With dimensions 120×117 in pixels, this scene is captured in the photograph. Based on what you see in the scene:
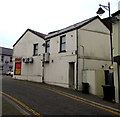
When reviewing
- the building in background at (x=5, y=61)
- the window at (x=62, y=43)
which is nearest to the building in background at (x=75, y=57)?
the window at (x=62, y=43)

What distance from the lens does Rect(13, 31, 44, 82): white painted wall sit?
19.6 metres

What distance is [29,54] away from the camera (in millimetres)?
21703

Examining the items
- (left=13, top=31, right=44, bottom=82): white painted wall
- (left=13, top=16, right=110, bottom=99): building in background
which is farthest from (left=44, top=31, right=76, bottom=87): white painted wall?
(left=13, top=31, right=44, bottom=82): white painted wall

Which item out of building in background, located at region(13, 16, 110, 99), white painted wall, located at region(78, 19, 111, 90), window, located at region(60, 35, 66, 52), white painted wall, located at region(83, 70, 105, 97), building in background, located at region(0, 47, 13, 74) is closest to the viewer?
white painted wall, located at region(83, 70, 105, 97)

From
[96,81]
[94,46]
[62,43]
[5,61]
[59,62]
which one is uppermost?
[62,43]

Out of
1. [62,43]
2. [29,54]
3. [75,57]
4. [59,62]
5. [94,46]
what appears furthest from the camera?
[29,54]

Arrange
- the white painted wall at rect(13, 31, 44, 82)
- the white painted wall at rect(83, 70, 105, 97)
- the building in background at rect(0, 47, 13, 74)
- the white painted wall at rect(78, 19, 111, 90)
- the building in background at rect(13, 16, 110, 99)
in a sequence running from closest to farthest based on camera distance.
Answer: the white painted wall at rect(83, 70, 105, 97), the building in background at rect(13, 16, 110, 99), the white painted wall at rect(78, 19, 111, 90), the white painted wall at rect(13, 31, 44, 82), the building in background at rect(0, 47, 13, 74)

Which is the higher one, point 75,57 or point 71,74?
point 75,57

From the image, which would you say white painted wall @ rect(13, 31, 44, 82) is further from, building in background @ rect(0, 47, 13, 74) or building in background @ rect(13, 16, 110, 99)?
building in background @ rect(0, 47, 13, 74)

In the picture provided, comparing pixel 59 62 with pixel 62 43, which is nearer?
pixel 59 62

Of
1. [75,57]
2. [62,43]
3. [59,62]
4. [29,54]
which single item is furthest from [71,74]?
[29,54]

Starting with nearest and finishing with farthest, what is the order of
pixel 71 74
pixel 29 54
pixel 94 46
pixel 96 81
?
pixel 96 81, pixel 71 74, pixel 94 46, pixel 29 54

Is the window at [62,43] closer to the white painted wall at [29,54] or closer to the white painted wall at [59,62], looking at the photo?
the white painted wall at [59,62]

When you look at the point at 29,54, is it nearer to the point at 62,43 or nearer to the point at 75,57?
the point at 62,43
